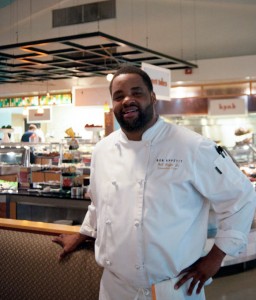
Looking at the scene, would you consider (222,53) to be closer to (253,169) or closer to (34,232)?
(253,169)

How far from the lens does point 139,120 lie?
190cm

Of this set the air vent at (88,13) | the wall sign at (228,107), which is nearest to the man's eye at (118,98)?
the air vent at (88,13)

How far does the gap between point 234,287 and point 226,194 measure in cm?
322

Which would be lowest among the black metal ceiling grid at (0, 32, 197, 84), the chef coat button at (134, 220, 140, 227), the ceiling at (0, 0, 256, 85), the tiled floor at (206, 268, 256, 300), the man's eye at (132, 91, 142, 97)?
the tiled floor at (206, 268, 256, 300)

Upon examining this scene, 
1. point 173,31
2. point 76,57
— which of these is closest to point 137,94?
point 76,57

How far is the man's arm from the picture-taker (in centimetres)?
183

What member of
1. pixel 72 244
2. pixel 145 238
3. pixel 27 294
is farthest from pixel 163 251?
pixel 27 294

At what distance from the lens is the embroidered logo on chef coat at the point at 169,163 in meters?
1.83

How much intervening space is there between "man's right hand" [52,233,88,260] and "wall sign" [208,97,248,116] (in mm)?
8744

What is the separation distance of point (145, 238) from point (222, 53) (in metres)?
10.2

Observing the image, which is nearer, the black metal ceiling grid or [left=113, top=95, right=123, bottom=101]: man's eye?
[left=113, top=95, right=123, bottom=101]: man's eye

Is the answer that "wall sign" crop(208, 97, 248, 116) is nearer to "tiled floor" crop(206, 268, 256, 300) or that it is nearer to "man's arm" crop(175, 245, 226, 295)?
"tiled floor" crop(206, 268, 256, 300)

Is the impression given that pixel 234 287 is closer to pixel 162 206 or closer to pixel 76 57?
pixel 162 206

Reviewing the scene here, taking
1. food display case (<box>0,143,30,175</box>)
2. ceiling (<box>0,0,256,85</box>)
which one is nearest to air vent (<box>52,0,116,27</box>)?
ceiling (<box>0,0,256,85</box>)
